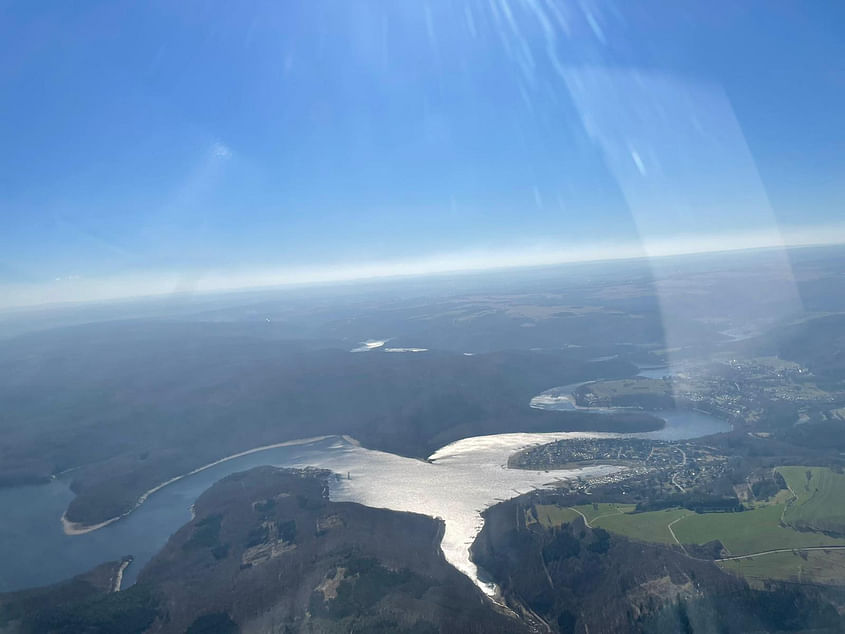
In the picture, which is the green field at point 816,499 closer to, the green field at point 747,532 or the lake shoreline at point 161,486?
the green field at point 747,532

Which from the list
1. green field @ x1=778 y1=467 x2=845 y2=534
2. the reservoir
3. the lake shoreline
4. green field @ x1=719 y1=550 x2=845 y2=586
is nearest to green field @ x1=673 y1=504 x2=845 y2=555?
green field @ x1=778 y1=467 x2=845 y2=534

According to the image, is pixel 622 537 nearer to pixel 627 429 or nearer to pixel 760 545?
pixel 760 545

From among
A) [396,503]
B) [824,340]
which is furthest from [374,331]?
[396,503]

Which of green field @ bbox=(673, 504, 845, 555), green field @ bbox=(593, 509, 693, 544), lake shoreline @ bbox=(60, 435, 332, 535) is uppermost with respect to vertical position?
green field @ bbox=(673, 504, 845, 555)

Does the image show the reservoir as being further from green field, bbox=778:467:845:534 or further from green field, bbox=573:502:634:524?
green field, bbox=778:467:845:534

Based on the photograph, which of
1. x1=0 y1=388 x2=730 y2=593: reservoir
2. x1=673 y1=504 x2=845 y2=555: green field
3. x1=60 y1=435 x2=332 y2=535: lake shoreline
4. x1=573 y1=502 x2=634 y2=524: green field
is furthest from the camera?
x1=60 y1=435 x2=332 y2=535: lake shoreline

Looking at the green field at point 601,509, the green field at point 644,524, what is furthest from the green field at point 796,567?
the green field at point 601,509
